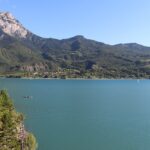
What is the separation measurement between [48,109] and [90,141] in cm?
6147

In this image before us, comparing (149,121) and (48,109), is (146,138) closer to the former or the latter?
(149,121)

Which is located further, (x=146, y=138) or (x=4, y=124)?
(x=146, y=138)

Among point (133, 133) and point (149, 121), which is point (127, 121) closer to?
point (149, 121)

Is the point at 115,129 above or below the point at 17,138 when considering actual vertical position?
below

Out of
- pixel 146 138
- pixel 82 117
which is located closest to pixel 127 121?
pixel 82 117

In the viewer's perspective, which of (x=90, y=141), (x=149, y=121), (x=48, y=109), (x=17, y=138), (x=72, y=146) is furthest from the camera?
(x=48, y=109)

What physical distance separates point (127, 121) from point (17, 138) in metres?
67.8

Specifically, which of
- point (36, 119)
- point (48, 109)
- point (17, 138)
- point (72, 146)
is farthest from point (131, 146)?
point (48, 109)

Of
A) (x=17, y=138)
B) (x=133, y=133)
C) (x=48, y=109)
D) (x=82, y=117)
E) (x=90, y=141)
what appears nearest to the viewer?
(x=17, y=138)

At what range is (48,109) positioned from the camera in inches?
5566

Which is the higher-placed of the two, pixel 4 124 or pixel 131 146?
pixel 4 124

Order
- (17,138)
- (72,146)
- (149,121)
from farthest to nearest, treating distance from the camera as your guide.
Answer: (149,121), (72,146), (17,138)

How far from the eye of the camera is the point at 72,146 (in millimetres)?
76438

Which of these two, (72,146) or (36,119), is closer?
(72,146)
